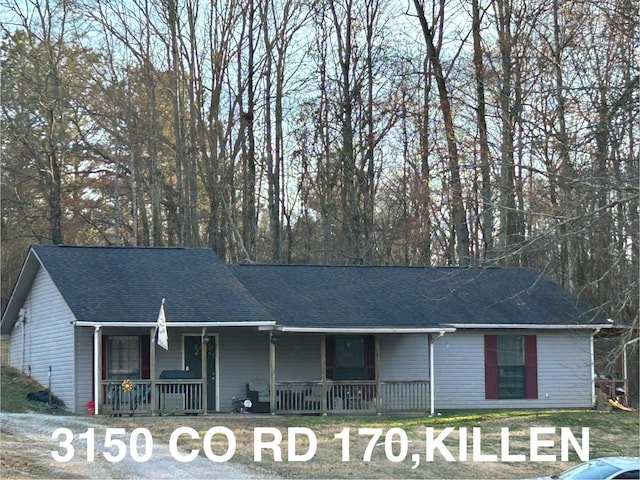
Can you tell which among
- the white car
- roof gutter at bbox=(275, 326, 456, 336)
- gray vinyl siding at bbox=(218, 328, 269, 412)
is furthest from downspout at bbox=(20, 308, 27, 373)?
the white car

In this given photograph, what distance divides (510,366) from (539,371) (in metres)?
0.86

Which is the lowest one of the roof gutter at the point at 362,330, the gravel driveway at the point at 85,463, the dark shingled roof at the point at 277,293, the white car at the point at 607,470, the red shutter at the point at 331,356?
the gravel driveway at the point at 85,463

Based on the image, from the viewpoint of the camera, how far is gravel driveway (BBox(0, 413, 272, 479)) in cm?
1638

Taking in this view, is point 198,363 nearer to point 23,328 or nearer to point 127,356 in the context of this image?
point 127,356

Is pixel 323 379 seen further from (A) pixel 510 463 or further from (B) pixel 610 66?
(B) pixel 610 66

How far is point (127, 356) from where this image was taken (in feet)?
84.7

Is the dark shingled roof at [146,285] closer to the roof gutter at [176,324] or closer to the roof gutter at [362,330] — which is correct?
the roof gutter at [176,324]

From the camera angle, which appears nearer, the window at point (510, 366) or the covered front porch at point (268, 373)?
the covered front porch at point (268, 373)

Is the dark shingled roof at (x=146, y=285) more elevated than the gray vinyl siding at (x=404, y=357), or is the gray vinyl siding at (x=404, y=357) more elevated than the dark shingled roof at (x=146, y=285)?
the dark shingled roof at (x=146, y=285)

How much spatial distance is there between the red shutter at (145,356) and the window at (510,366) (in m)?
9.14

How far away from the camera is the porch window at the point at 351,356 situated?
27422 mm

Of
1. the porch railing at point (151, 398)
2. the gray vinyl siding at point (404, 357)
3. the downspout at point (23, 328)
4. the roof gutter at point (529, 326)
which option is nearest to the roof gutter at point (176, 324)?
the porch railing at point (151, 398)

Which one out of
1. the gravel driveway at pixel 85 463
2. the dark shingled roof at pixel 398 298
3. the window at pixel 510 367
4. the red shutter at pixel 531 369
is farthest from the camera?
the red shutter at pixel 531 369

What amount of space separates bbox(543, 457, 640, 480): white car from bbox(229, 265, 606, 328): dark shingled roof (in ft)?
38.1
